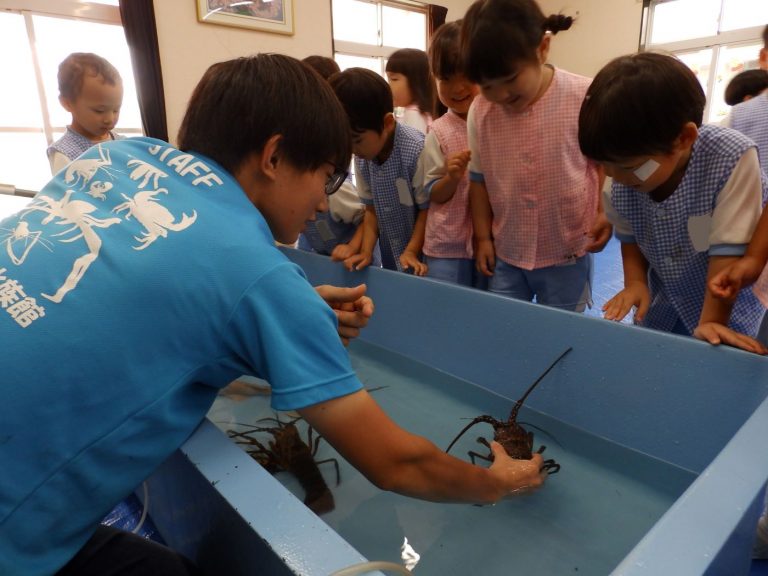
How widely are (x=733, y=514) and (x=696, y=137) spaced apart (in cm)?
84

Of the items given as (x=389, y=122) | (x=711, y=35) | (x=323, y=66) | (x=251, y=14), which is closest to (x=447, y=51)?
(x=389, y=122)

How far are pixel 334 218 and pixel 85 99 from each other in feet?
3.94

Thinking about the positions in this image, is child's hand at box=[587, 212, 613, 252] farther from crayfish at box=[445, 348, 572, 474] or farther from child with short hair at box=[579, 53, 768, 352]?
crayfish at box=[445, 348, 572, 474]

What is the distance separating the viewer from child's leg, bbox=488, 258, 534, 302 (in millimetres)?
1760

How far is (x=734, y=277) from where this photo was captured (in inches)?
41.7

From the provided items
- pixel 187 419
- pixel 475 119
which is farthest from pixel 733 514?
pixel 475 119

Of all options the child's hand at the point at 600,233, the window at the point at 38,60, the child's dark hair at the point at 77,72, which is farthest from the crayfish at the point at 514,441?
the window at the point at 38,60

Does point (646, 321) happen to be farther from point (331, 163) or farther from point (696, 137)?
point (331, 163)

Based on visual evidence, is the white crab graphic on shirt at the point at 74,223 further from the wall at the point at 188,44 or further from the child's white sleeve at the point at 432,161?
the wall at the point at 188,44

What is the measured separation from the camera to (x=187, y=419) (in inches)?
28.4

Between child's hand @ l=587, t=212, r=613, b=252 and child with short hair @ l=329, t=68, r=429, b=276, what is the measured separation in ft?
2.03

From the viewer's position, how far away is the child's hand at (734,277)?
1.06 m

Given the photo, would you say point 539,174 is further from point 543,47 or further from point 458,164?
point 543,47

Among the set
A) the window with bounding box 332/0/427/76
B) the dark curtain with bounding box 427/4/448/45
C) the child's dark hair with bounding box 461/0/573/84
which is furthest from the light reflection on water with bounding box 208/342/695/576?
the dark curtain with bounding box 427/4/448/45
